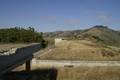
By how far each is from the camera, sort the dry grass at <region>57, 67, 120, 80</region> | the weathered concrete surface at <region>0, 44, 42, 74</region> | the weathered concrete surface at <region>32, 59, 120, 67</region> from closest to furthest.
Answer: the weathered concrete surface at <region>0, 44, 42, 74</region> < the dry grass at <region>57, 67, 120, 80</region> < the weathered concrete surface at <region>32, 59, 120, 67</region>

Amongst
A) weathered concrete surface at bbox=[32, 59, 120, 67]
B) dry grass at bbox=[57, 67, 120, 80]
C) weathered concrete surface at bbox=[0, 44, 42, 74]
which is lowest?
dry grass at bbox=[57, 67, 120, 80]

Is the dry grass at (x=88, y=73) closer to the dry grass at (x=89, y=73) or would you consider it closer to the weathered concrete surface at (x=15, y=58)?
the dry grass at (x=89, y=73)

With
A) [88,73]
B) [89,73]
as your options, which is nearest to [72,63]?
[88,73]

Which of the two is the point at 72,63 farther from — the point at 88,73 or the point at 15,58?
the point at 15,58

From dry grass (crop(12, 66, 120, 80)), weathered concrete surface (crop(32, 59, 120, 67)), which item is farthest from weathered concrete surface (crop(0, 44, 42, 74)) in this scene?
weathered concrete surface (crop(32, 59, 120, 67))

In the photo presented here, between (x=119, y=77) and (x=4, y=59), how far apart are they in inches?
1169

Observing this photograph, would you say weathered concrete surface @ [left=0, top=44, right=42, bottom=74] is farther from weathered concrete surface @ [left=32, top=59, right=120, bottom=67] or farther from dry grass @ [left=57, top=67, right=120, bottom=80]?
weathered concrete surface @ [left=32, top=59, right=120, bottom=67]

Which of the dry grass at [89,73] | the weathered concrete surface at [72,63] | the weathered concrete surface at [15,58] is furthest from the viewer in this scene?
the weathered concrete surface at [72,63]

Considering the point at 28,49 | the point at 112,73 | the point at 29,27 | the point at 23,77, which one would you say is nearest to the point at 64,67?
the point at 112,73

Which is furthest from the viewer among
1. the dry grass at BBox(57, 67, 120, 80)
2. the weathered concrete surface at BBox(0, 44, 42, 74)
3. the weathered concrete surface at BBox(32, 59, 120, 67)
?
the weathered concrete surface at BBox(32, 59, 120, 67)

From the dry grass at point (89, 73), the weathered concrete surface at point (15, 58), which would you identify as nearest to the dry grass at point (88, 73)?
the dry grass at point (89, 73)

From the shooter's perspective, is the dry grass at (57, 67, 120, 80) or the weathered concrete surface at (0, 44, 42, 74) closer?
the weathered concrete surface at (0, 44, 42, 74)

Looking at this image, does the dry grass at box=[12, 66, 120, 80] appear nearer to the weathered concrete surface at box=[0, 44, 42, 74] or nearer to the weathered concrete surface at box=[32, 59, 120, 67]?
the weathered concrete surface at box=[32, 59, 120, 67]

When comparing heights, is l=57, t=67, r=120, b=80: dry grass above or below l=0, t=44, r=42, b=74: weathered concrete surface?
below
